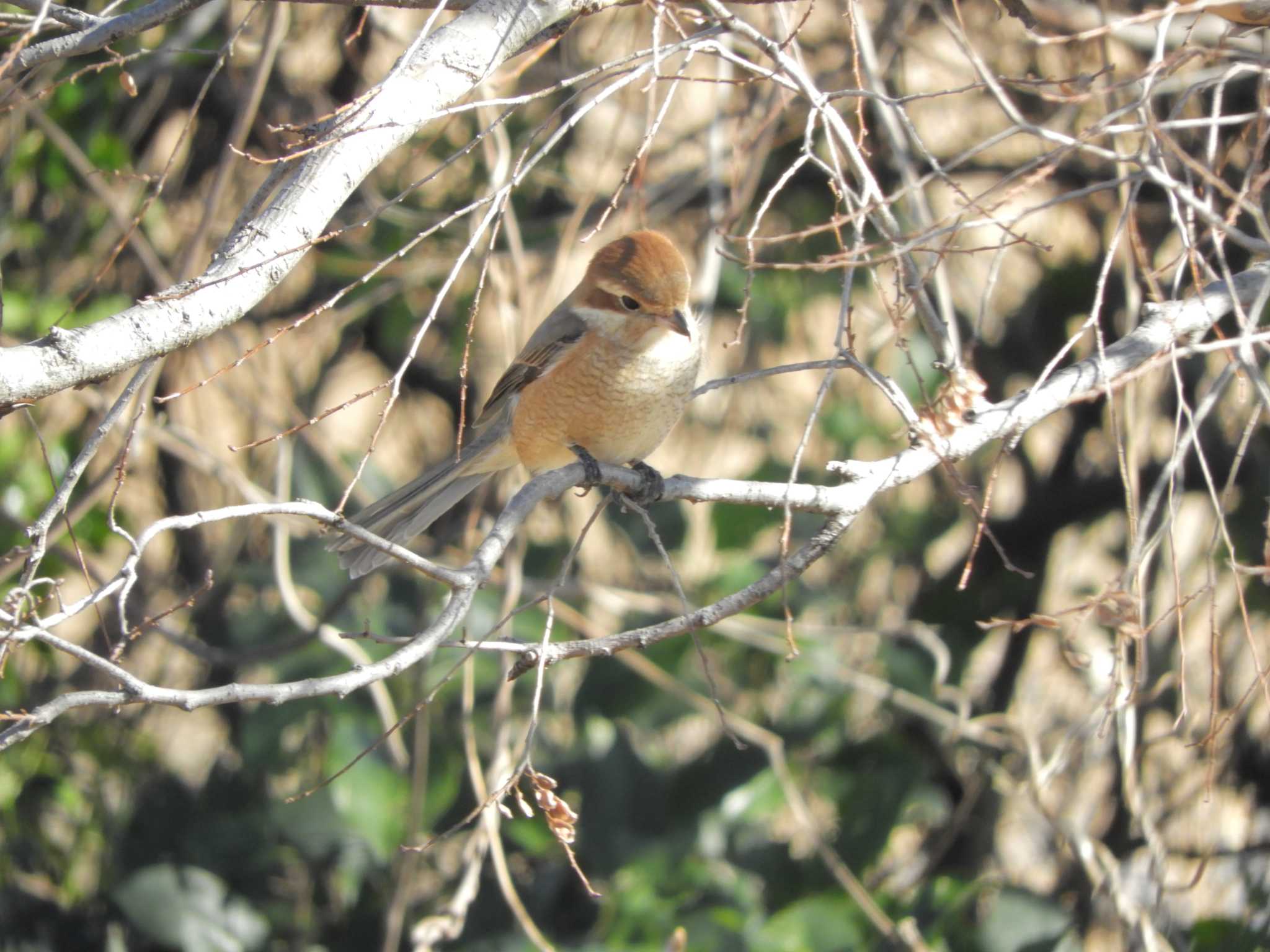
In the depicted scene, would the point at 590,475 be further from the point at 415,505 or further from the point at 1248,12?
the point at 1248,12

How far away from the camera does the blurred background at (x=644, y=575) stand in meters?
3.49

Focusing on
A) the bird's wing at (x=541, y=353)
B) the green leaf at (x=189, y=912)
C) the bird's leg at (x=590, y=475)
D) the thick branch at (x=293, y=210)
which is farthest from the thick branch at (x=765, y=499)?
the green leaf at (x=189, y=912)

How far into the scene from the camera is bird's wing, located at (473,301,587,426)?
3.32 meters

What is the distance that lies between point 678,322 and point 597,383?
0.27 metres

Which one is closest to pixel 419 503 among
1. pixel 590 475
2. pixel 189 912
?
pixel 590 475

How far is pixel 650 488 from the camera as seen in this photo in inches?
99.3

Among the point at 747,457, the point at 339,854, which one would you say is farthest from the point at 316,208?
the point at 747,457

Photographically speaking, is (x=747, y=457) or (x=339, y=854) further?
(x=747, y=457)

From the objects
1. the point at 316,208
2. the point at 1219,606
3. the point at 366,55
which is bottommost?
the point at 1219,606

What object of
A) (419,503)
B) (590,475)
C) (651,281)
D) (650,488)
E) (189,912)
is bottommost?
(189,912)

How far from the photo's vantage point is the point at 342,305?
4.57 metres

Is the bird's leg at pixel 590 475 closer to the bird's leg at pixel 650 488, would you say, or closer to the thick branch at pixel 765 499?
the bird's leg at pixel 650 488

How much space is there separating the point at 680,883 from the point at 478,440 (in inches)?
53.8

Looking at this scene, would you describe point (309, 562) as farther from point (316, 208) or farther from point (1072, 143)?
point (1072, 143)
